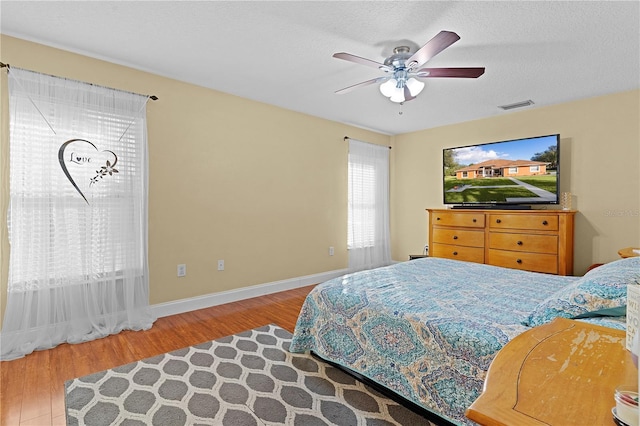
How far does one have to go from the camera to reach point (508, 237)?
3.95m

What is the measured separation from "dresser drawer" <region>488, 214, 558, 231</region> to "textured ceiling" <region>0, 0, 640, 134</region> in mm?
1408

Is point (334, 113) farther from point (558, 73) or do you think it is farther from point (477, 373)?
point (477, 373)

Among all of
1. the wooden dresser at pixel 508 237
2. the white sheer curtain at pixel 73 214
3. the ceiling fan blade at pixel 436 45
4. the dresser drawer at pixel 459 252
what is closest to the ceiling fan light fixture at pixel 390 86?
the ceiling fan blade at pixel 436 45

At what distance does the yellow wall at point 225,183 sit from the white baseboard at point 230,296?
0.06m

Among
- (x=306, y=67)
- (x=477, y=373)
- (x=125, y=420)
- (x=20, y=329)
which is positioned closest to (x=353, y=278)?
(x=477, y=373)

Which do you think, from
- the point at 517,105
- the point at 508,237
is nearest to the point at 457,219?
the point at 508,237

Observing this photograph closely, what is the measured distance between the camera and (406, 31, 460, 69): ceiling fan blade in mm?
1842

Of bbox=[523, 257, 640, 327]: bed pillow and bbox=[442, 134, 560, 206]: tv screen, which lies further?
bbox=[442, 134, 560, 206]: tv screen

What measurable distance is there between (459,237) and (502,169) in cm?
105

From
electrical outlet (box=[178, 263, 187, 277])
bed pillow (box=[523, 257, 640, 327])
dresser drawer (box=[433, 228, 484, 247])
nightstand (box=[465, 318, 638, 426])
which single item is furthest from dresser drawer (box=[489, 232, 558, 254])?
electrical outlet (box=[178, 263, 187, 277])

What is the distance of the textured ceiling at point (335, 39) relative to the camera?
212 cm

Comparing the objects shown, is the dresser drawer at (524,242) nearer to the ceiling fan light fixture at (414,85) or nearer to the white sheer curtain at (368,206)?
the white sheer curtain at (368,206)

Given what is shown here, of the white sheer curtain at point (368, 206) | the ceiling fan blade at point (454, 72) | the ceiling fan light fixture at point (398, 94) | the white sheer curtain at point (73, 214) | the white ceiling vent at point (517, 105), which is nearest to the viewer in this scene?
the ceiling fan blade at point (454, 72)

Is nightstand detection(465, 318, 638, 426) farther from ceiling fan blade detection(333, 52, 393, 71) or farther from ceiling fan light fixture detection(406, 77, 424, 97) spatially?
ceiling fan light fixture detection(406, 77, 424, 97)
